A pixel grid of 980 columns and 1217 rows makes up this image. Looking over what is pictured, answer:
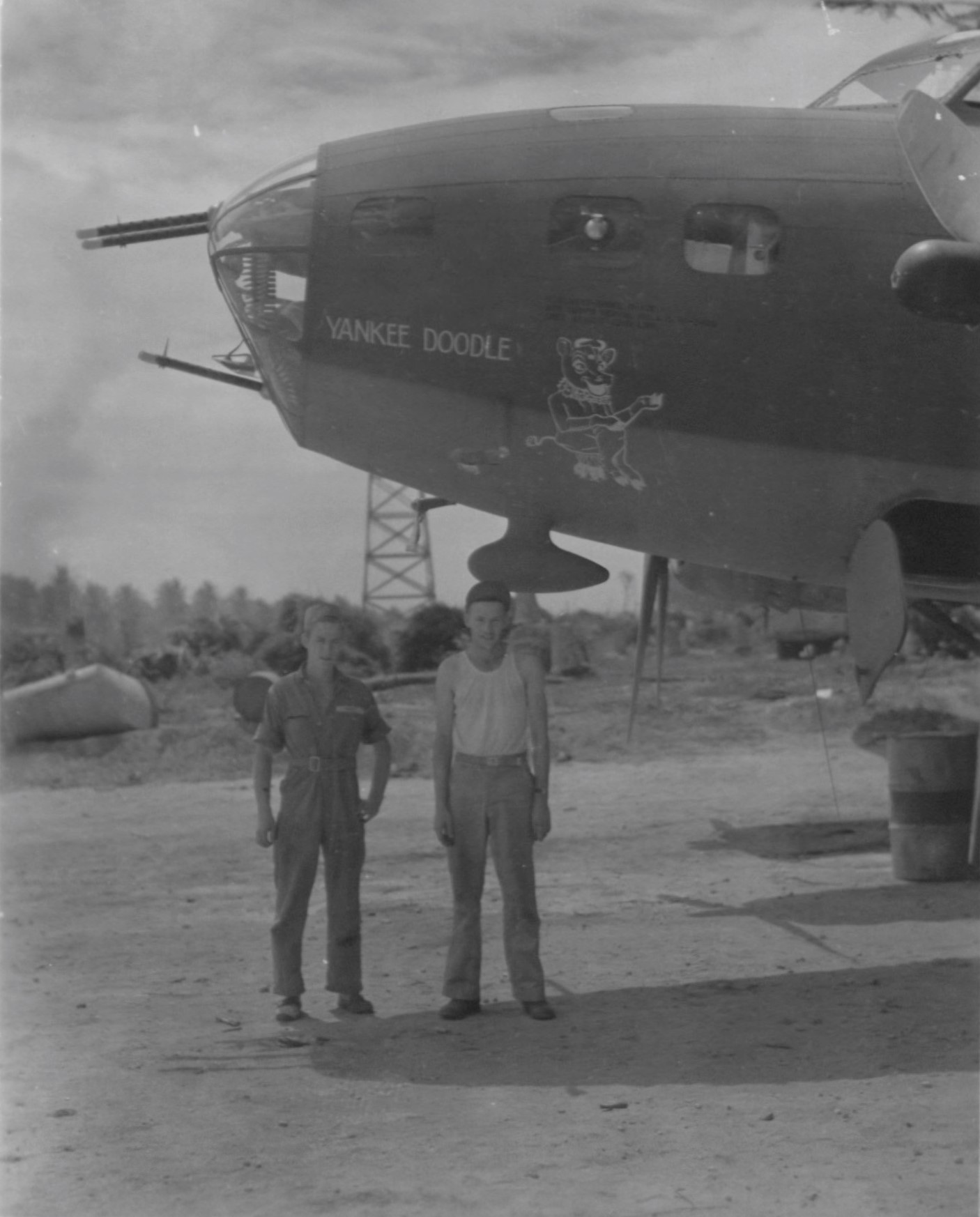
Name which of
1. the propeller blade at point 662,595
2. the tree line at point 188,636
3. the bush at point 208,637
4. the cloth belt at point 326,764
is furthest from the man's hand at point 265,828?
the bush at point 208,637

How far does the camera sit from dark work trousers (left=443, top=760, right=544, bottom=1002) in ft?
21.6

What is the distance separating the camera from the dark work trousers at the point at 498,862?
6.58 metres

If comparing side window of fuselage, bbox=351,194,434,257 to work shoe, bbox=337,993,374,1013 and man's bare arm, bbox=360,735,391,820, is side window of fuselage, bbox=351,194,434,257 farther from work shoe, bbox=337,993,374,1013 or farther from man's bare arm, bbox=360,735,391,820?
work shoe, bbox=337,993,374,1013

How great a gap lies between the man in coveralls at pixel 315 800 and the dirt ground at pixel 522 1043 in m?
0.37

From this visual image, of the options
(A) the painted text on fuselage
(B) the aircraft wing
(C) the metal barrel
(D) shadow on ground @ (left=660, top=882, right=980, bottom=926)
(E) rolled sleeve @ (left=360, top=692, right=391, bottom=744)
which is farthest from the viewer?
(C) the metal barrel

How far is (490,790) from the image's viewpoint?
661 cm

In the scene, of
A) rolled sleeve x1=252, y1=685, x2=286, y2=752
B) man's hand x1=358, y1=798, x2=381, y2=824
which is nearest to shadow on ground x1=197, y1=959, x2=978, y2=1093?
man's hand x1=358, y1=798, x2=381, y2=824

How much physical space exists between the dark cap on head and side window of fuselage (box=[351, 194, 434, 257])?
1583 mm

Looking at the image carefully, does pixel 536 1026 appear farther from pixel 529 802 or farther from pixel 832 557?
pixel 832 557

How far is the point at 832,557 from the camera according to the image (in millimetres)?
7719

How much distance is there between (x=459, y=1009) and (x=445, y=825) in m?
0.81

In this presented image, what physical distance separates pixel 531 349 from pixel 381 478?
1.09 meters

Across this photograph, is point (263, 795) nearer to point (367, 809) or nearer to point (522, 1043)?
point (367, 809)

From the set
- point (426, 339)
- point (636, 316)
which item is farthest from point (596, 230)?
point (426, 339)
